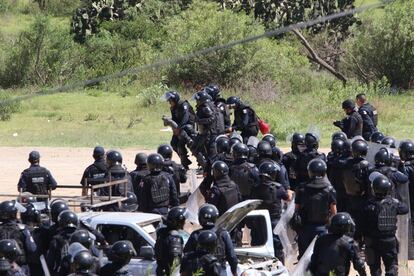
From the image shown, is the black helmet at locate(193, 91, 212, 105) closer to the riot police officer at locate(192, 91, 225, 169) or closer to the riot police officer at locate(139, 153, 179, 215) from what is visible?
the riot police officer at locate(192, 91, 225, 169)

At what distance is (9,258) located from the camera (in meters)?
9.16

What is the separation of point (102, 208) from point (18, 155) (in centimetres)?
1136

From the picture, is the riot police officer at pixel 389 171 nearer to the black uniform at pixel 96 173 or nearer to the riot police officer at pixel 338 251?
the riot police officer at pixel 338 251

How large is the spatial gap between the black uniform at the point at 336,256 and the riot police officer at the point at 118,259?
80.2 inches

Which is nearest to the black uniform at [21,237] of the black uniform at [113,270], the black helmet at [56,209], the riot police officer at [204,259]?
the black helmet at [56,209]

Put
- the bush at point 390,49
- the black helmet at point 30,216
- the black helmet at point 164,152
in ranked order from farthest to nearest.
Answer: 1. the bush at point 390,49
2. the black helmet at point 164,152
3. the black helmet at point 30,216

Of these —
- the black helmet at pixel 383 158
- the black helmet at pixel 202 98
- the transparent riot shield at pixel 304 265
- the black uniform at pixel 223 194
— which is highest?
the black helmet at pixel 202 98

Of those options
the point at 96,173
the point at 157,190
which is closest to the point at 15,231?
the point at 157,190

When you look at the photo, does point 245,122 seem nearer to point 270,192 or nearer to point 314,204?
point 270,192

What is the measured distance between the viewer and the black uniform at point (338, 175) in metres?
14.0

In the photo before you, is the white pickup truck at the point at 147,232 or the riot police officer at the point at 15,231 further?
the white pickup truck at the point at 147,232

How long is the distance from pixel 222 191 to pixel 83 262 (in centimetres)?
412

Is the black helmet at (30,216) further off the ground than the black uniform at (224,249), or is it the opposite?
the black helmet at (30,216)

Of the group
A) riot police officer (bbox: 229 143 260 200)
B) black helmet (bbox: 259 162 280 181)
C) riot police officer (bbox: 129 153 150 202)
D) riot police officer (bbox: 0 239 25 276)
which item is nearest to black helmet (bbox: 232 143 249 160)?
riot police officer (bbox: 229 143 260 200)
